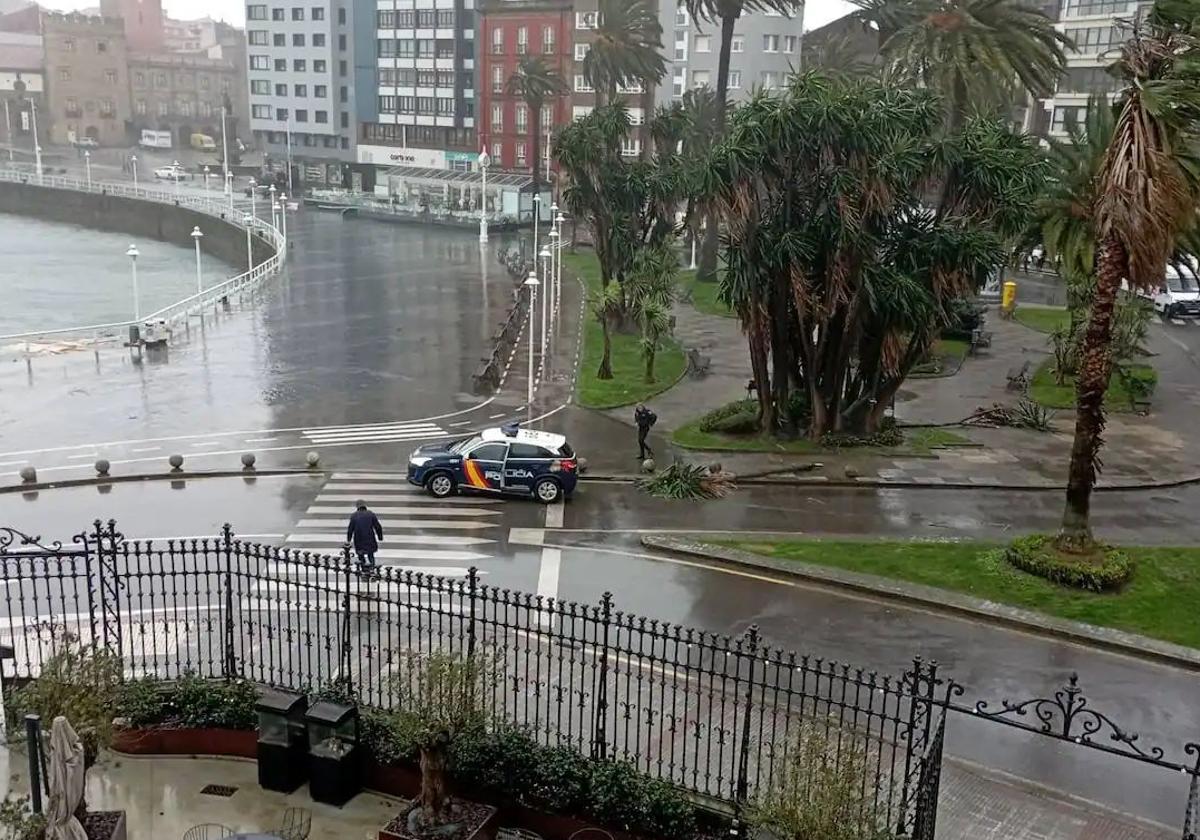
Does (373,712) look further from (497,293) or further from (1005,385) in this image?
(497,293)

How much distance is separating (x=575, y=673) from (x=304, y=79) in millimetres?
121145

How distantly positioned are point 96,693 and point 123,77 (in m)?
163

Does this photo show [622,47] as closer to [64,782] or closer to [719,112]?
[719,112]

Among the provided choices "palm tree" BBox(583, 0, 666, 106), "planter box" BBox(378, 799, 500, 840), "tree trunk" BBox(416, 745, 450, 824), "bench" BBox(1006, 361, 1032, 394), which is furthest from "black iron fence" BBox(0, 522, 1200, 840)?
"palm tree" BBox(583, 0, 666, 106)

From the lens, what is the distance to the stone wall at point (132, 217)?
89.0m

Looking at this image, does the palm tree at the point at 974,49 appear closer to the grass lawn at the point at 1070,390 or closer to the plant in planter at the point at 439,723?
the grass lawn at the point at 1070,390

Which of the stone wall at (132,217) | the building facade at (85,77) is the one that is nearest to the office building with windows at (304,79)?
the stone wall at (132,217)

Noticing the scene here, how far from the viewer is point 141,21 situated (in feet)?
577

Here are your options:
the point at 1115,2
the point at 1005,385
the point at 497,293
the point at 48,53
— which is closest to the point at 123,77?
the point at 48,53

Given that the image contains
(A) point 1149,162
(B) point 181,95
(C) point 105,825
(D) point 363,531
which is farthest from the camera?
(B) point 181,95

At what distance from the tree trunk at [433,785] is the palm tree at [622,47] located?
6045 cm

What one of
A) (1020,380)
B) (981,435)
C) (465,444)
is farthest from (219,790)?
(1020,380)

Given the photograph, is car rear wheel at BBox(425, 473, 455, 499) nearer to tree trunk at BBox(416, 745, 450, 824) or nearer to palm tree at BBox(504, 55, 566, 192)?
tree trunk at BBox(416, 745, 450, 824)

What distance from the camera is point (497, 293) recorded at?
60.9 m
